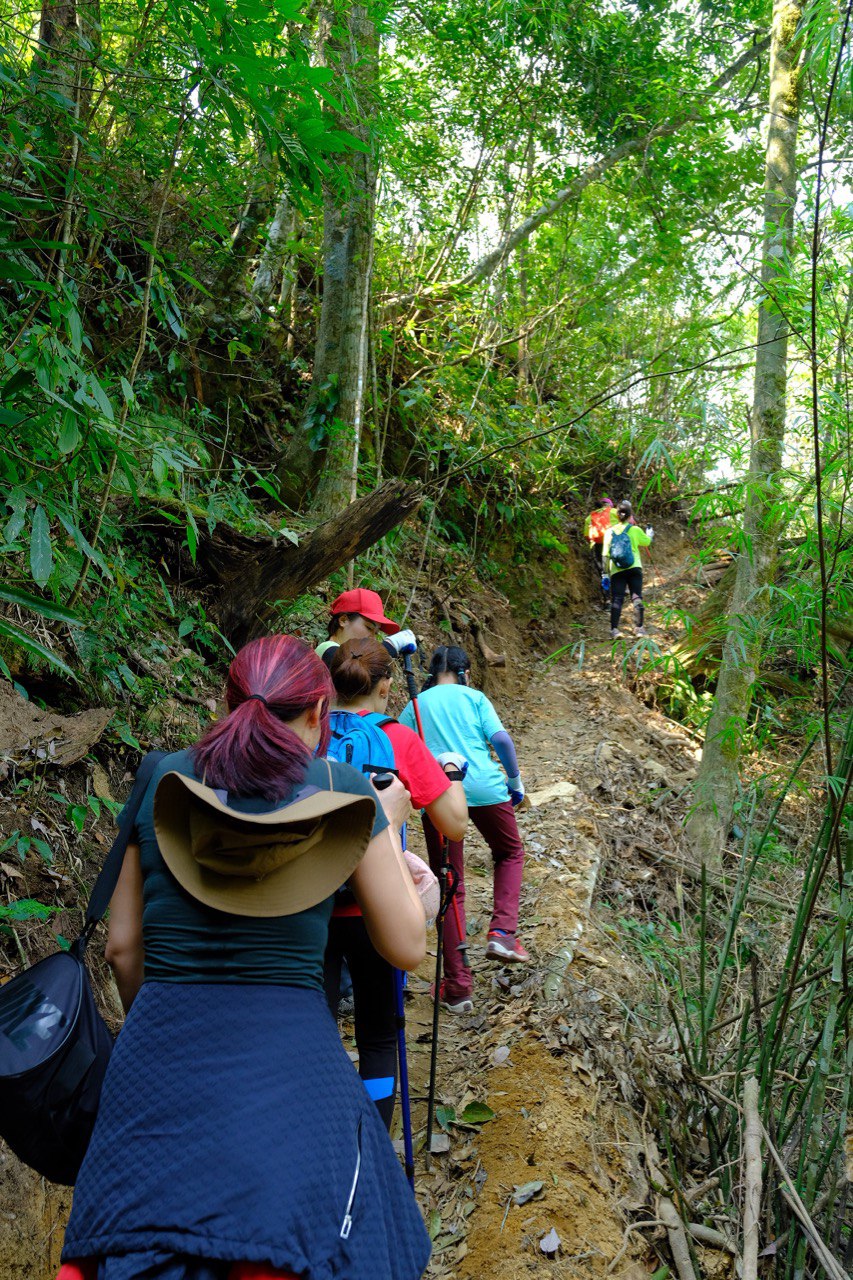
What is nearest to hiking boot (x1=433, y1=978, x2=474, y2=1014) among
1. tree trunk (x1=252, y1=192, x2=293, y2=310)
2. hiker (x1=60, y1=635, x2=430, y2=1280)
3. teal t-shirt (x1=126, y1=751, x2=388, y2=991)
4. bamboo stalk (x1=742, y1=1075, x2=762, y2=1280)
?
bamboo stalk (x1=742, y1=1075, x2=762, y2=1280)

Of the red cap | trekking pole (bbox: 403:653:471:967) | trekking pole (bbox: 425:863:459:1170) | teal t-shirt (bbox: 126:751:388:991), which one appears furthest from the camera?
the red cap

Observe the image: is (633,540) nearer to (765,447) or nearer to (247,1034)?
(765,447)

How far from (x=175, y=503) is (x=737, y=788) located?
501cm

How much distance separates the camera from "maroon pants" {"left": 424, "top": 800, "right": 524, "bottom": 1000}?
4445 millimetres

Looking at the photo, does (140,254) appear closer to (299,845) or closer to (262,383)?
(262,383)

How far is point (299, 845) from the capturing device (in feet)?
5.28

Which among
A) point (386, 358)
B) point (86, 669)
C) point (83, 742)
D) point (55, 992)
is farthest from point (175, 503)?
point (386, 358)

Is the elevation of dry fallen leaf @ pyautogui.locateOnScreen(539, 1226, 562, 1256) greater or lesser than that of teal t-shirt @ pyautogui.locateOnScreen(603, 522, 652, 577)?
lesser

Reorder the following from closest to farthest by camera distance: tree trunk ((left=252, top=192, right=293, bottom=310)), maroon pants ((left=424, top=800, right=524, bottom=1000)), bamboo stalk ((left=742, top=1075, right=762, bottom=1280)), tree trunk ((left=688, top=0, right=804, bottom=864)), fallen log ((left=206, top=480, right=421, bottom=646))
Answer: bamboo stalk ((left=742, top=1075, right=762, bottom=1280)), maroon pants ((left=424, top=800, right=524, bottom=1000)), fallen log ((left=206, top=480, right=421, bottom=646)), tree trunk ((left=688, top=0, right=804, bottom=864)), tree trunk ((left=252, top=192, right=293, bottom=310))

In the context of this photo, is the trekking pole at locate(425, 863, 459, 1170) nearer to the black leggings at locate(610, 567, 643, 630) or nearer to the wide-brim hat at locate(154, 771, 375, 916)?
the wide-brim hat at locate(154, 771, 375, 916)

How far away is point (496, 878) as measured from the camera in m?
4.84

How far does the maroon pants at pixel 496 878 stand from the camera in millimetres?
4445

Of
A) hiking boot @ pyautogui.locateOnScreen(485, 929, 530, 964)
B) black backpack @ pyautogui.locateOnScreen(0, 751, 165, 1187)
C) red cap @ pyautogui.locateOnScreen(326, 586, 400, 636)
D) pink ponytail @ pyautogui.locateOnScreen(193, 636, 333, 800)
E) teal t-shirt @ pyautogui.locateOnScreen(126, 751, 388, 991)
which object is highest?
red cap @ pyautogui.locateOnScreen(326, 586, 400, 636)

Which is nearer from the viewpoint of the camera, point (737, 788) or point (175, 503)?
point (175, 503)
